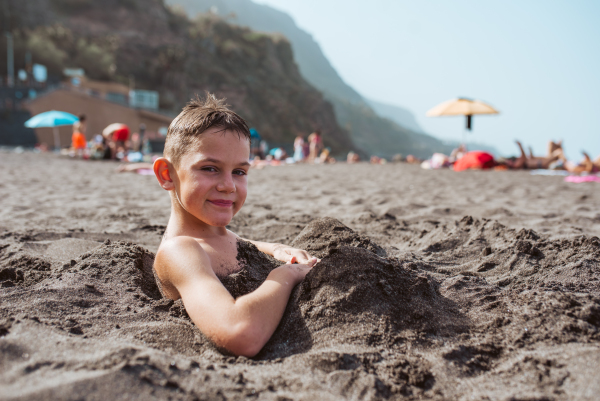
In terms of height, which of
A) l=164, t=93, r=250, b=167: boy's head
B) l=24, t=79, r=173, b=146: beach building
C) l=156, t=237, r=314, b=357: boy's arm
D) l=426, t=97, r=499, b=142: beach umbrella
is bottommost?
l=156, t=237, r=314, b=357: boy's arm

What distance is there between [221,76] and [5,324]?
54.8 m

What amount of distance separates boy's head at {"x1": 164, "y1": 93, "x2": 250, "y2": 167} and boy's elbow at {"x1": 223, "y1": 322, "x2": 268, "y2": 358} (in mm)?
785

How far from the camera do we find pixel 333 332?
4.77ft

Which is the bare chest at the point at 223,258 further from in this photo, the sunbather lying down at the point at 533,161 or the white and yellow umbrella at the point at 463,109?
the white and yellow umbrella at the point at 463,109

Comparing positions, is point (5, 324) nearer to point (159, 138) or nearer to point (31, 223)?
point (31, 223)

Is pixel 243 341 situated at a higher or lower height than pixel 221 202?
lower

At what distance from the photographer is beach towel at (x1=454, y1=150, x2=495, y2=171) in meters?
11.1

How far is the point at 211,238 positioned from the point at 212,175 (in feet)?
1.10

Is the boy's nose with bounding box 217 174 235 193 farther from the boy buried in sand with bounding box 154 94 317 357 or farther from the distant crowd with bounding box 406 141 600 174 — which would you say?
the distant crowd with bounding box 406 141 600 174

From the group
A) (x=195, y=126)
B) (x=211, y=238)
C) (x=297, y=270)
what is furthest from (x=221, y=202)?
(x=297, y=270)

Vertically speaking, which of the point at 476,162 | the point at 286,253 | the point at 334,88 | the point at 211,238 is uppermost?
the point at 334,88

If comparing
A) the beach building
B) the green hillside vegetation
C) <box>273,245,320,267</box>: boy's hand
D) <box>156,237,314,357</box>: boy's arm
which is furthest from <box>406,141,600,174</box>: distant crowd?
the green hillside vegetation

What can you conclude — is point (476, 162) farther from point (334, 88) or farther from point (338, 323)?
point (334, 88)

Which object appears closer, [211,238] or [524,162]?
[211,238]
